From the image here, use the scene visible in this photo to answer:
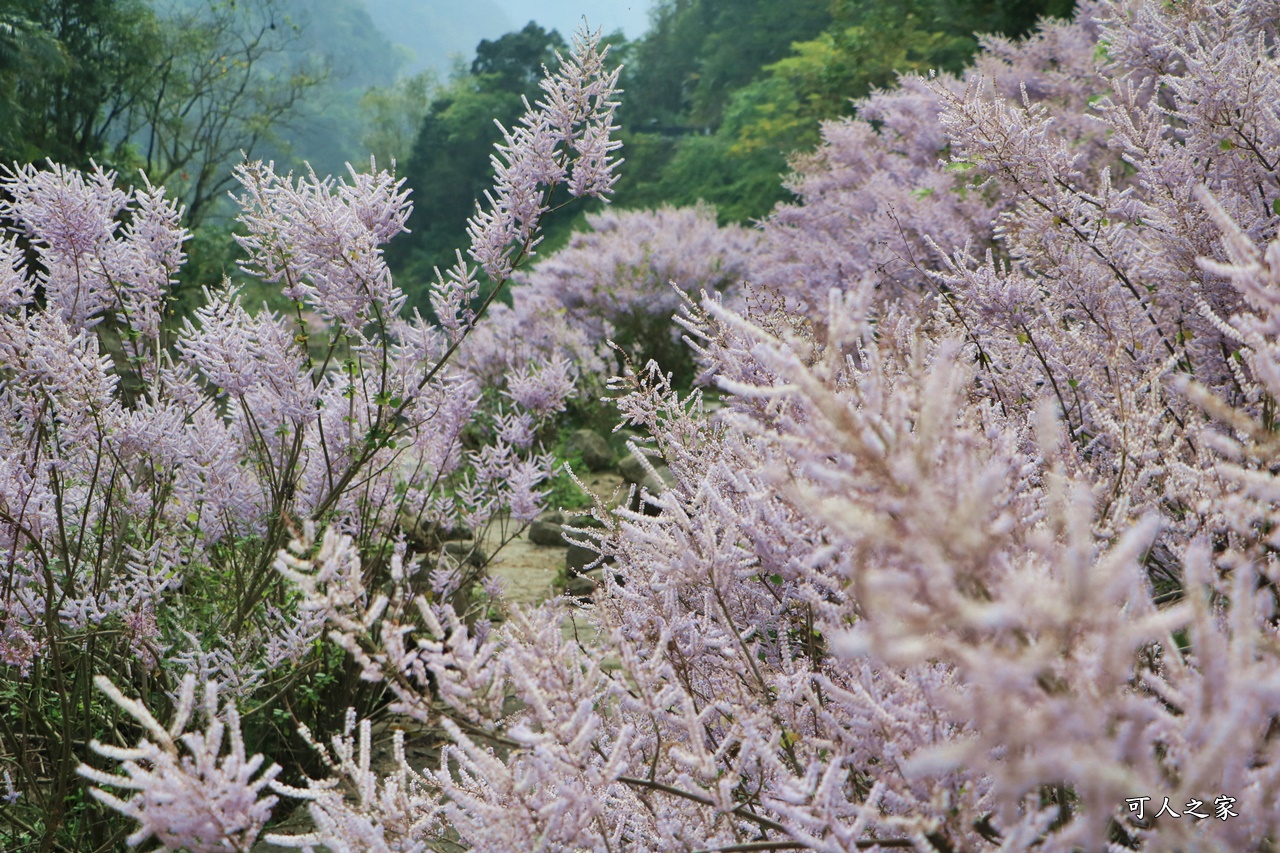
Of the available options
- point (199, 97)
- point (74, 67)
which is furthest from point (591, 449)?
point (199, 97)

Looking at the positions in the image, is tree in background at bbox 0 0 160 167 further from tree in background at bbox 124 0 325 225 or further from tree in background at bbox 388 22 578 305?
tree in background at bbox 388 22 578 305

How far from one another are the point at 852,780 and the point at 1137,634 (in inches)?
41.1

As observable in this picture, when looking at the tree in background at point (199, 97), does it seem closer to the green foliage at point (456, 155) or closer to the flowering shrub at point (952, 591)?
the green foliage at point (456, 155)

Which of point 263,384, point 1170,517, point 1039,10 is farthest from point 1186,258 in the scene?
point 1039,10

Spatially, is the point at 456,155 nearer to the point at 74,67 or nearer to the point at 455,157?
the point at 455,157

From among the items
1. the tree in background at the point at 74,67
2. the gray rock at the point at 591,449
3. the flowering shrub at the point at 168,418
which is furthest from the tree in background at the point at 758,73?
the tree in background at the point at 74,67

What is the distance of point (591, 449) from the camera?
966 centimetres

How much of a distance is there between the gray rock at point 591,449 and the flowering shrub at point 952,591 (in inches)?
258

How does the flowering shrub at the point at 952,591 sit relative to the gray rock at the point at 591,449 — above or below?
above

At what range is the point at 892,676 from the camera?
1.29 metres

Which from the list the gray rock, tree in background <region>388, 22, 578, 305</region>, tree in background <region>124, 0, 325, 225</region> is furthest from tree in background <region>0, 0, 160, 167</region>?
the gray rock

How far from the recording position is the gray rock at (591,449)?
31.6ft

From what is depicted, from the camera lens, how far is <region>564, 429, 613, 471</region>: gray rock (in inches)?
380

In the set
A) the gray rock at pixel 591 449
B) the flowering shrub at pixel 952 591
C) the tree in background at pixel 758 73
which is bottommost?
the gray rock at pixel 591 449
